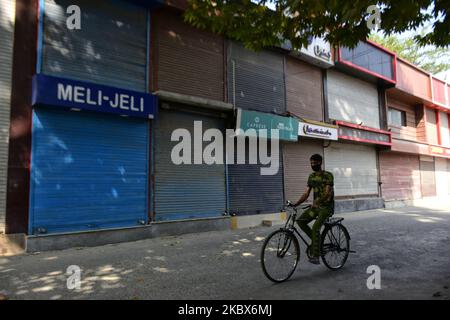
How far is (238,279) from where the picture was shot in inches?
208

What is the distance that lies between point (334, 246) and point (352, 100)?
14164 millimetres

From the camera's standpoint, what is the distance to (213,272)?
19.0ft

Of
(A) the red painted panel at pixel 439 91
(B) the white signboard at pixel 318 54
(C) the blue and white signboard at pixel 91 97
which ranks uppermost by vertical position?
(A) the red painted panel at pixel 439 91

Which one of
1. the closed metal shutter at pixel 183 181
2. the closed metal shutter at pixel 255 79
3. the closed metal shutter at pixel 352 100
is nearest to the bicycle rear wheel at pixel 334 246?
the closed metal shutter at pixel 183 181

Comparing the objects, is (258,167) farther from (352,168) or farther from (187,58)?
(352,168)

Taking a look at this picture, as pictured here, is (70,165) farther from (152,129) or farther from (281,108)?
(281,108)

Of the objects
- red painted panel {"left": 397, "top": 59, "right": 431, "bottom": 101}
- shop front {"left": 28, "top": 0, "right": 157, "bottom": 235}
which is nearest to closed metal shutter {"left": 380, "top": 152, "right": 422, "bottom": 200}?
red painted panel {"left": 397, "top": 59, "right": 431, "bottom": 101}

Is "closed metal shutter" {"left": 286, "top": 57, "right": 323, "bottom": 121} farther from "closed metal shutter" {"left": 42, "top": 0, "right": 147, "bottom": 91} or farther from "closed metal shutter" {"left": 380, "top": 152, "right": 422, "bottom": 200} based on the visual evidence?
"closed metal shutter" {"left": 42, "top": 0, "right": 147, "bottom": 91}

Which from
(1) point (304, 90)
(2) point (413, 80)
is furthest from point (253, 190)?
(2) point (413, 80)

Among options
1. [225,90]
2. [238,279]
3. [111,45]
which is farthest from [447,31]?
[111,45]

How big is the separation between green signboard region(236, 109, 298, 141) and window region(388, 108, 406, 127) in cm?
1168

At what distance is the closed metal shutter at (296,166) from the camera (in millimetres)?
13922

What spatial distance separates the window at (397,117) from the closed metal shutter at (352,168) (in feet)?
13.3

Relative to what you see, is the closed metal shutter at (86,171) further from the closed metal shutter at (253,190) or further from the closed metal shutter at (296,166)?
the closed metal shutter at (296,166)
